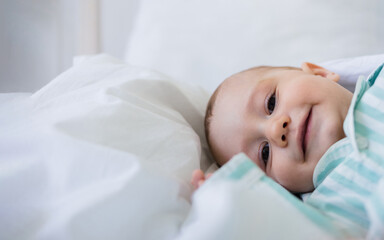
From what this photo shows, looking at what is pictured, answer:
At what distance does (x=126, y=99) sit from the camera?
0.73 m

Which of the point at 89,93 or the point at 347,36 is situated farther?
the point at 347,36

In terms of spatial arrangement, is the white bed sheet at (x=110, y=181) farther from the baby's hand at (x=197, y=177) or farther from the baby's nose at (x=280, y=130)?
the baby's nose at (x=280, y=130)

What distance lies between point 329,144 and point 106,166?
0.41 m

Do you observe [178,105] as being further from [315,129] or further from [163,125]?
[315,129]

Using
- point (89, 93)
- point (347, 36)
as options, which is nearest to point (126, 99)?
point (89, 93)

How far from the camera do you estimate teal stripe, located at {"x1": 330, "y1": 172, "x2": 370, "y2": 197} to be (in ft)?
1.86

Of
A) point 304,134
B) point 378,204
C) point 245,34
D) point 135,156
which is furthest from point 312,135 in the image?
point 245,34

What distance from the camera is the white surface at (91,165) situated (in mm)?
512

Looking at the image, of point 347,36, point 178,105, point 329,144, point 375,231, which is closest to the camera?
point 375,231

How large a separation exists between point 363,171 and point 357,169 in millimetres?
11

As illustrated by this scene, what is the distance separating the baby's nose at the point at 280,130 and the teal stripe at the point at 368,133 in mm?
128

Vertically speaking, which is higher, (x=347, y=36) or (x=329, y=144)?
(x=347, y=36)

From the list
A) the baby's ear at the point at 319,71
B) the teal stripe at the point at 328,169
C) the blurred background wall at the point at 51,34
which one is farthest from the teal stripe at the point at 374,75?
the blurred background wall at the point at 51,34

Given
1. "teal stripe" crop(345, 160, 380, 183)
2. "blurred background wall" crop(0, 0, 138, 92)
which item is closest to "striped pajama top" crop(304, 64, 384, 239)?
"teal stripe" crop(345, 160, 380, 183)
